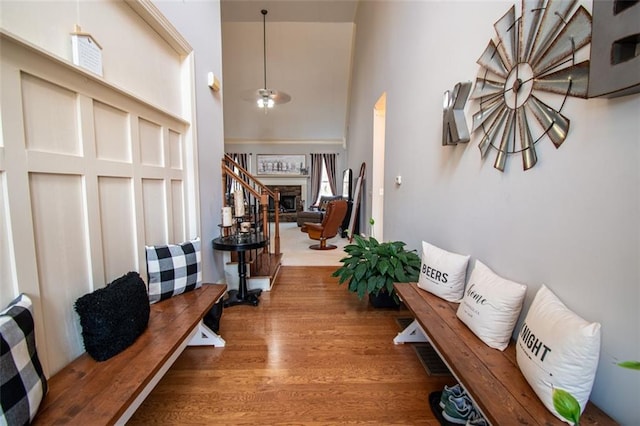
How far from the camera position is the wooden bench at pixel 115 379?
2.94ft

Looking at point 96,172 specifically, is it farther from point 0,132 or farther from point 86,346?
point 86,346

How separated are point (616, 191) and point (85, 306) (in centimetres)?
206

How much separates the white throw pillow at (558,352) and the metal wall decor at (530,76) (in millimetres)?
658

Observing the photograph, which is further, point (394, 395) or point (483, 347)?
point (394, 395)

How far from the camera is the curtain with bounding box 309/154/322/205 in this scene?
8.73 meters

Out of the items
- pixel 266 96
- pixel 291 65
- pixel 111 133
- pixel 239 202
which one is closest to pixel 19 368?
pixel 111 133

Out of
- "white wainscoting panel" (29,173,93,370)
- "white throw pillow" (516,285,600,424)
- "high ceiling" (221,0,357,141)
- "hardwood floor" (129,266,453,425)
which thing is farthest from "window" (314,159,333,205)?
"white throw pillow" (516,285,600,424)

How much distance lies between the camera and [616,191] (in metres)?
0.88

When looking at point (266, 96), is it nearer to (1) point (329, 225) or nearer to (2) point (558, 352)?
A: (1) point (329, 225)

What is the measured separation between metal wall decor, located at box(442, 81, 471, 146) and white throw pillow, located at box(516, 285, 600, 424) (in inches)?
42.3

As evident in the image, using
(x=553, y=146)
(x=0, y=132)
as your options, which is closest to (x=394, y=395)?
(x=553, y=146)

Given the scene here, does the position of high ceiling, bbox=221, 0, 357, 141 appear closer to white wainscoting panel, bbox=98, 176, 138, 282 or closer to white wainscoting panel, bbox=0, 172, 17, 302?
white wainscoting panel, bbox=98, 176, 138, 282

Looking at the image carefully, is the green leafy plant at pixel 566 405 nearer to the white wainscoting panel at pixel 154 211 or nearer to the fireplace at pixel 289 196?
the white wainscoting panel at pixel 154 211

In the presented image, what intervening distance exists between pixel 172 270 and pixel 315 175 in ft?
23.7
